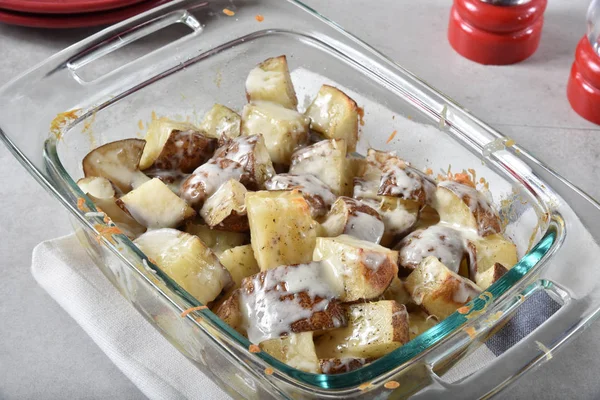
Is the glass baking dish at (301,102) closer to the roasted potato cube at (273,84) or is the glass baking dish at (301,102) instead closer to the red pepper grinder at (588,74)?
the roasted potato cube at (273,84)

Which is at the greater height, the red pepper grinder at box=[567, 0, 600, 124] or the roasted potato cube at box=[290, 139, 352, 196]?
the roasted potato cube at box=[290, 139, 352, 196]

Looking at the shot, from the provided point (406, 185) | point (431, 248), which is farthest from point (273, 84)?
point (431, 248)

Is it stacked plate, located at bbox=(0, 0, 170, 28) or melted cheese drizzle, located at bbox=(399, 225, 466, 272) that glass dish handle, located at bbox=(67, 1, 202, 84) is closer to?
stacked plate, located at bbox=(0, 0, 170, 28)

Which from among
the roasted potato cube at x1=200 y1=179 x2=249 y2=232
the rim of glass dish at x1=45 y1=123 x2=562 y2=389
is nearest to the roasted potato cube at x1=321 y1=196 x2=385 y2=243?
the roasted potato cube at x1=200 y1=179 x2=249 y2=232

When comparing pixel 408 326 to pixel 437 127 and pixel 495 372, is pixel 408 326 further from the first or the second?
pixel 437 127

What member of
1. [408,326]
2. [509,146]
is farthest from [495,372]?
[509,146]

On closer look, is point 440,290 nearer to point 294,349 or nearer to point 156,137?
point 294,349
